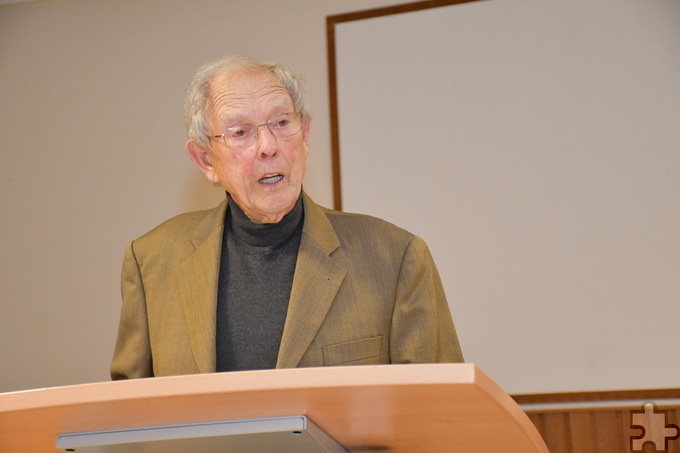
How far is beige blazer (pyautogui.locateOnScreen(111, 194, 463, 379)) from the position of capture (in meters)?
1.88

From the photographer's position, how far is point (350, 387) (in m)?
0.91

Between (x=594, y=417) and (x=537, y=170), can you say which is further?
(x=537, y=170)

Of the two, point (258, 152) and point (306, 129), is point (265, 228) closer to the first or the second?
point (258, 152)

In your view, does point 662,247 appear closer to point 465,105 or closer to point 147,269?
point 465,105

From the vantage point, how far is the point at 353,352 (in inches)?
74.1

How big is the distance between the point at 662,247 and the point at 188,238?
6.24 feet

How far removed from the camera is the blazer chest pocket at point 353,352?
1.85 m

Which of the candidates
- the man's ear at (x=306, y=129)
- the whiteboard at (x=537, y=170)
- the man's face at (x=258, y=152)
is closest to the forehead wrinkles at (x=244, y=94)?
the man's face at (x=258, y=152)

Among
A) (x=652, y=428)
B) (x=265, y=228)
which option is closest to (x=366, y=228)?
(x=265, y=228)

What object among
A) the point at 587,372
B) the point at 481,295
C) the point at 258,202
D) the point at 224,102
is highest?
the point at 224,102

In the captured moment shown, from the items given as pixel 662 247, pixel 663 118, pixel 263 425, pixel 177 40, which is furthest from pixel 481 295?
pixel 263 425

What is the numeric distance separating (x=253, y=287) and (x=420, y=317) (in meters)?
0.45

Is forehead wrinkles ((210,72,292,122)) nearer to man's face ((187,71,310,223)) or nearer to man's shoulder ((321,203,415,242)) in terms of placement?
man's face ((187,71,310,223))

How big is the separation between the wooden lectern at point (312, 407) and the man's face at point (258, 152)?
100 cm
